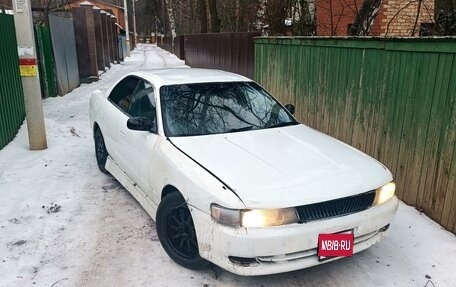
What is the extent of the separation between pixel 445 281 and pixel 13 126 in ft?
22.4

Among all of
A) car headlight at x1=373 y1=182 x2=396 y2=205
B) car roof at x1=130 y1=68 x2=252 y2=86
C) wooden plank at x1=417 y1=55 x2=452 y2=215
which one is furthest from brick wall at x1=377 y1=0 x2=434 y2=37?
car headlight at x1=373 y1=182 x2=396 y2=205

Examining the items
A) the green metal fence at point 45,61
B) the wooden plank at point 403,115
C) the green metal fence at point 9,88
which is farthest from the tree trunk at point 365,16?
the green metal fence at point 45,61

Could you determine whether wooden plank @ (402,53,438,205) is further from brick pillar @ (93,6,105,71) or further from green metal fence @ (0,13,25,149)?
brick pillar @ (93,6,105,71)

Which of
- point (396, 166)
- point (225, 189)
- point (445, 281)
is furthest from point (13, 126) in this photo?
point (445, 281)

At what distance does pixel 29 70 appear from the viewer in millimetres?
6199

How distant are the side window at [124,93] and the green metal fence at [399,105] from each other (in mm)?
2825

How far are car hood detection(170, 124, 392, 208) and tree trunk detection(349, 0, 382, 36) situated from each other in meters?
4.35

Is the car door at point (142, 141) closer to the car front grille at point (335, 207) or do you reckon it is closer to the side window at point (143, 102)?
the side window at point (143, 102)

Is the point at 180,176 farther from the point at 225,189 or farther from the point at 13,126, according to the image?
the point at 13,126

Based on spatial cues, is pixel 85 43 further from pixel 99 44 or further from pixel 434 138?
pixel 434 138

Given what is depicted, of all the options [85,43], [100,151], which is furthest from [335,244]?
[85,43]

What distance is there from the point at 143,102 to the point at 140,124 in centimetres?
60

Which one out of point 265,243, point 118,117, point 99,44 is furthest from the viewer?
point 99,44

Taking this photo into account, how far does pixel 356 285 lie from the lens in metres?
3.25
